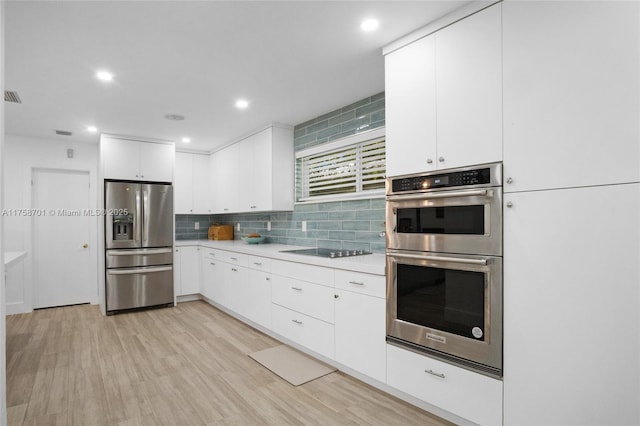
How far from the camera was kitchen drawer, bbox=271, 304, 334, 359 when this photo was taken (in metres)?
2.87

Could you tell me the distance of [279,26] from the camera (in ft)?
7.08

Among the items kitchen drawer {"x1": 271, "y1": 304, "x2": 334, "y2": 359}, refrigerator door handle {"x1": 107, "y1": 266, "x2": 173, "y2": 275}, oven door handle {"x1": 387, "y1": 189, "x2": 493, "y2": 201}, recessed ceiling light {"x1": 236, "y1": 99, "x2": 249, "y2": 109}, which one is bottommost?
kitchen drawer {"x1": 271, "y1": 304, "x2": 334, "y2": 359}

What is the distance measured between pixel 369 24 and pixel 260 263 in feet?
8.48

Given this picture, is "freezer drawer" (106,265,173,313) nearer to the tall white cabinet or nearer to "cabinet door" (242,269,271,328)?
"cabinet door" (242,269,271,328)

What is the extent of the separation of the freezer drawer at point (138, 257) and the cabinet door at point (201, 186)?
939 millimetres

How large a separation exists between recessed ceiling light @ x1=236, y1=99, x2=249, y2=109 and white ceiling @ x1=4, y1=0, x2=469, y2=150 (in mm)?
75

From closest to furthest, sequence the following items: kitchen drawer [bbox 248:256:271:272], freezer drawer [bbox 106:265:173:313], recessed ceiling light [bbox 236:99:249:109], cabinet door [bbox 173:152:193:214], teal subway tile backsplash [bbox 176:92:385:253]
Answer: teal subway tile backsplash [bbox 176:92:385:253] < recessed ceiling light [bbox 236:99:249:109] < kitchen drawer [bbox 248:256:271:272] < freezer drawer [bbox 106:265:173:313] < cabinet door [bbox 173:152:193:214]

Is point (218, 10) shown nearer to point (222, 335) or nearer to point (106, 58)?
point (106, 58)

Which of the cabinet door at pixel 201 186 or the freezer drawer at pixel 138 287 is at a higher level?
the cabinet door at pixel 201 186

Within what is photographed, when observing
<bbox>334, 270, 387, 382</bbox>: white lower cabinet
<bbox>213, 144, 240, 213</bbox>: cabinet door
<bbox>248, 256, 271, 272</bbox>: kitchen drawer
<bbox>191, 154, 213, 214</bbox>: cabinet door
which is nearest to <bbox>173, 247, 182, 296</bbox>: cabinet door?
<bbox>191, 154, 213, 214</bbox>: cabinet door

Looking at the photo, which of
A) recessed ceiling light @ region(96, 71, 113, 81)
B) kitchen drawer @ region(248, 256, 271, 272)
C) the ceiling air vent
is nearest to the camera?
recessed ceiling light @ region(96, 71, 113, 81)

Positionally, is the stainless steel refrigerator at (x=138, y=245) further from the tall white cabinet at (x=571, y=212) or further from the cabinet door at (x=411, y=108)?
the tall white cabinet at (x=571, y=212)

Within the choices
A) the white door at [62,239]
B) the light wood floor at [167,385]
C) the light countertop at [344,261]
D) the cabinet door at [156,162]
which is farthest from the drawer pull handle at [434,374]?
the white door at [62,239]

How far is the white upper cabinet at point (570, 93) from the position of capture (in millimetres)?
1414
